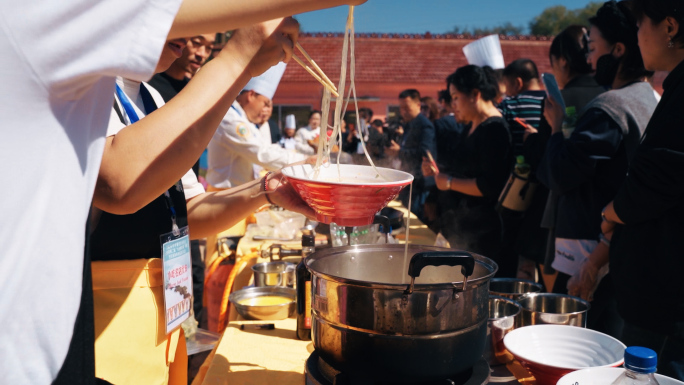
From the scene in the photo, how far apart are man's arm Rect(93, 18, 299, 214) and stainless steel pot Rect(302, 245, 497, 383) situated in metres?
0.39

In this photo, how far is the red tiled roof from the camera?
19562 mm

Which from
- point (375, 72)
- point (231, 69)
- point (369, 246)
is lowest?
point (369, 246)

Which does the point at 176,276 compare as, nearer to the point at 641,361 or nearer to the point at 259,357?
the point at 259,357

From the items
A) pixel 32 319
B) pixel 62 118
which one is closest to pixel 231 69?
pixel 62 118

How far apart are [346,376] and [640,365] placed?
1.83ft

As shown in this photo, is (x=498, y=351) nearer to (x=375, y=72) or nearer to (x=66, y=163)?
(x=66, y=163)

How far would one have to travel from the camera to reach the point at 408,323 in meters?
1.05

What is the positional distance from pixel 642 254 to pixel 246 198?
56.9 inches

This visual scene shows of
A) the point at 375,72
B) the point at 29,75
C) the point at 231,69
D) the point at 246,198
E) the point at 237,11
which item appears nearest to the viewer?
the point at 29,75

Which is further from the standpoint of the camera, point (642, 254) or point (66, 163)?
point (642, 254)

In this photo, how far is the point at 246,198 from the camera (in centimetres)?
174

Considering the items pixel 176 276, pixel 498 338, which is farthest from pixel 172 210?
pixel 498 338

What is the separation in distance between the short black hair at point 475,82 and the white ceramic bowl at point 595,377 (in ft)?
9.41

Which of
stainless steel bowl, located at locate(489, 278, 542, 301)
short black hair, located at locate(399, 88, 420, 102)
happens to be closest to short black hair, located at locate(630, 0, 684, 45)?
stainless steel bowl, located at locate(489, 278, 542, 301)
